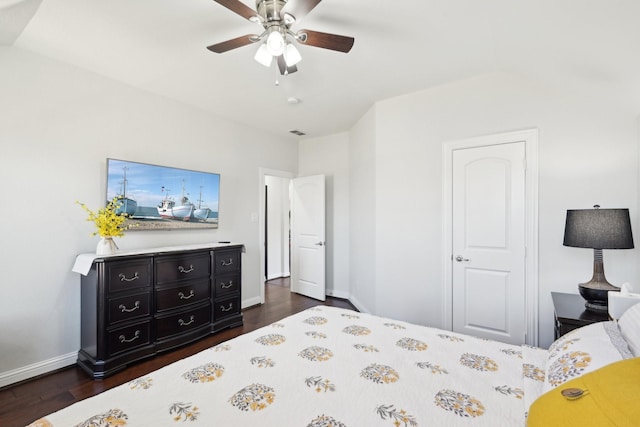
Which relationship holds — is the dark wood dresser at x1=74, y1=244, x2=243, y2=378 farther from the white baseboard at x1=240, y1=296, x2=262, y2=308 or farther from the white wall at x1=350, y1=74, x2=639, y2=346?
the white wall at x1=350, y1=74, x2=639, y2=346

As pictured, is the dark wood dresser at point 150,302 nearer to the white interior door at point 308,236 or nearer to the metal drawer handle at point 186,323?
the metal drawer handle at point 186,323

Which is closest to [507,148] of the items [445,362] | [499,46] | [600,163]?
[600,163]

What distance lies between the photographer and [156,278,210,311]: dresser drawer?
2.78 m

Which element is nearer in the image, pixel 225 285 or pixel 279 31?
pixel 279 31

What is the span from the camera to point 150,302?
270cm

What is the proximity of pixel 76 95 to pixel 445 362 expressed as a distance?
347 cm

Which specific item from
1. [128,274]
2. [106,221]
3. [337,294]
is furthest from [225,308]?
[337,294]

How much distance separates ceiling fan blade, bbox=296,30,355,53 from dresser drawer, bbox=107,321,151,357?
2.67m

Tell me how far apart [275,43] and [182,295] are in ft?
8.09

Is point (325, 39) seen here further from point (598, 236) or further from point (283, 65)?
point (598, 236)

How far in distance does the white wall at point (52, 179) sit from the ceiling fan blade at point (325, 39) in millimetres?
2181

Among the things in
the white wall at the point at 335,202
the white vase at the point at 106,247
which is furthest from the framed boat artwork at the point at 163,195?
the white wall at the point at 335,202

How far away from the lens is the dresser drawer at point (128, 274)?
243 cm

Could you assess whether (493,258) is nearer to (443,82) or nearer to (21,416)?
(443,82)
